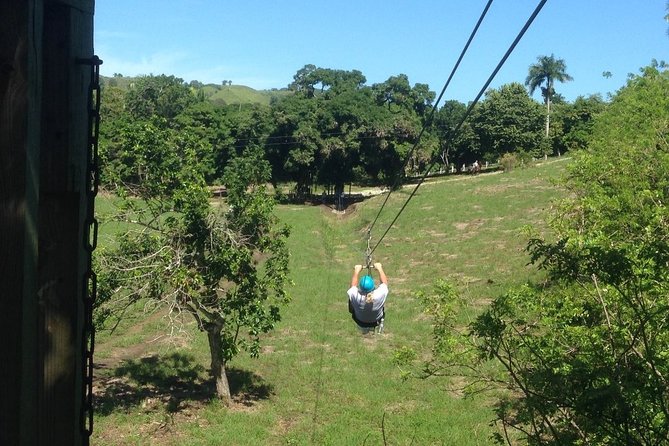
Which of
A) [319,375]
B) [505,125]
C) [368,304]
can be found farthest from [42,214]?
[505,125]

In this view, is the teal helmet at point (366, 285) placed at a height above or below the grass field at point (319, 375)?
above

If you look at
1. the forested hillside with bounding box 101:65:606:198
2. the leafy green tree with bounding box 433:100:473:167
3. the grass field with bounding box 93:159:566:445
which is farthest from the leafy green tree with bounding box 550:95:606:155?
the grass field with bounding box 93:159:566:445

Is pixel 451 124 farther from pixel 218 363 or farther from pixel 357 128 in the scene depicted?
pixel 218 363

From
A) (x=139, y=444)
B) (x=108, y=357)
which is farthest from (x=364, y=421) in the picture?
(x=108, y=357)

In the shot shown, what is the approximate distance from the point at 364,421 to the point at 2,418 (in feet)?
46.5

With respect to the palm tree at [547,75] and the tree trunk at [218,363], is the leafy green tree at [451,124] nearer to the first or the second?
the palm tree at [547,75]

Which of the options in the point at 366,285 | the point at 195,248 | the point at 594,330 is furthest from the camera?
the point at 195,248

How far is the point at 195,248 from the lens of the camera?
14.3 meters

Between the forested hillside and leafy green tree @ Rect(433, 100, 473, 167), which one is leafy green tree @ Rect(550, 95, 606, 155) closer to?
the forested hillside

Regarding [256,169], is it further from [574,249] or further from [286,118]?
[286,118]

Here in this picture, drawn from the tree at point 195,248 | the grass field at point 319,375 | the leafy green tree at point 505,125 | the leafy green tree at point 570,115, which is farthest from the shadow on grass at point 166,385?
the leafy green tree at point 570,115

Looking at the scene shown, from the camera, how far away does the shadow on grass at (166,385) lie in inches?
615

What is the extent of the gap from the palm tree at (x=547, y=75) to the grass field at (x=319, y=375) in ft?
157

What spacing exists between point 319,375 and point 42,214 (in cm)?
1751
